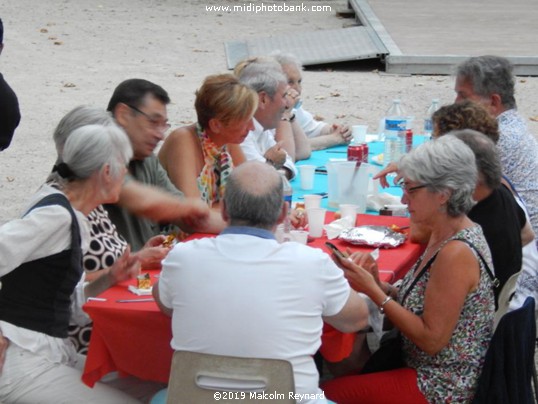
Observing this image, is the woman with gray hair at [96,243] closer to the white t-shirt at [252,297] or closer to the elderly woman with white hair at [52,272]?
the elderly woman with white hair at [52,272]

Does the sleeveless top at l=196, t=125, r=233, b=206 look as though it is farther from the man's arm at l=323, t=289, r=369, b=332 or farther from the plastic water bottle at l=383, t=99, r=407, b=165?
the man's arm at l=323, t=289, r=369, b=332

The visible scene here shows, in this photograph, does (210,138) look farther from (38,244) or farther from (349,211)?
(38,244)

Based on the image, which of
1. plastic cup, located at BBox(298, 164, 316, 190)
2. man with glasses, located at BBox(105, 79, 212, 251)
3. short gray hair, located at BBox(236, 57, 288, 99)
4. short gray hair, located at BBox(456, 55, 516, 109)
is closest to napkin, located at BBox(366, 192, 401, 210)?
plastic cup, located at BBox(298, 164, 316, 190)

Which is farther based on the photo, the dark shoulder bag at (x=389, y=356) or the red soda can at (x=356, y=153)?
the red soda can at (x=356, y=153)

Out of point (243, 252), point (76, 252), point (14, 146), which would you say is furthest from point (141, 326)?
point (14, 146)

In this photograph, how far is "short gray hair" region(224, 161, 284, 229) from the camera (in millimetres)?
2773

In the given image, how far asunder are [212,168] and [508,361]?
1962mm

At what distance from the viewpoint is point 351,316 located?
2.94 meters

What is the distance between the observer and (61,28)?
15.0 m

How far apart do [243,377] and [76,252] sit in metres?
0.86

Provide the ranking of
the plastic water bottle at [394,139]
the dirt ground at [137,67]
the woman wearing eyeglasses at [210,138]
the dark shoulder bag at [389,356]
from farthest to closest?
1. the dirt ground at [137,67]
2. the plastic water bottle at [394,139]
3. the woman wearing eyeglasses at [210,138]
4. the dark shoulder bag at [389,356]

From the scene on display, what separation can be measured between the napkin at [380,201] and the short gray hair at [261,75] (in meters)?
0.89

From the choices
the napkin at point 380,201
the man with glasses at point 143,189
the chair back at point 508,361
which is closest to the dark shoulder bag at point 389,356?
the chair back at point 508,361

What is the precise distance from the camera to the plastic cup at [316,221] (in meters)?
4.04
